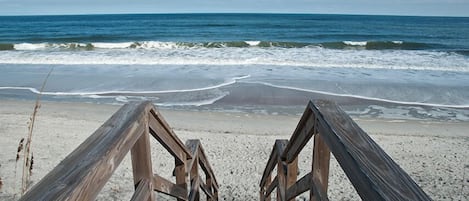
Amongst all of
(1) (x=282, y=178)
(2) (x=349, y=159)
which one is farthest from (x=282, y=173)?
(2) (x=349, y=159)

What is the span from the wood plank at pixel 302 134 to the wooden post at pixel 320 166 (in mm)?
94

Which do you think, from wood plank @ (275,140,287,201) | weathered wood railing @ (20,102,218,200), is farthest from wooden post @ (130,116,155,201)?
wood plank @ (275,140,287,201)

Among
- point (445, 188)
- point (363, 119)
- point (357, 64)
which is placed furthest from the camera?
point (357, 64)

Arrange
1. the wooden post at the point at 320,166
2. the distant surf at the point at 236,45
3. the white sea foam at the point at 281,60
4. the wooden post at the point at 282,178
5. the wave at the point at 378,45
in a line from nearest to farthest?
the wooden post at the point at 320,166, the wooden post at the point at 282,178, the white sea foam at the point at 281,60, the distant surf at the point at 236,45, the wave at the point at 378,45

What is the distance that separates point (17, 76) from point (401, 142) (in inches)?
513

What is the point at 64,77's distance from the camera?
13289 millimetres

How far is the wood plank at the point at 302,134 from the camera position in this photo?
1.86 metres

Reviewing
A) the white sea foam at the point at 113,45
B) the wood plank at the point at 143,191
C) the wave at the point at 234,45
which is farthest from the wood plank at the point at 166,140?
the white sea foam at the point at 113,45

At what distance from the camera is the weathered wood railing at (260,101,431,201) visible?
3.29 feet

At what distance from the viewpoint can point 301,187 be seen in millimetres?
2109

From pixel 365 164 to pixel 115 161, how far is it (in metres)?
0.85

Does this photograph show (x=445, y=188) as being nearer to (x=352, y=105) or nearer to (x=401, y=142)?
(x=401, y=142)

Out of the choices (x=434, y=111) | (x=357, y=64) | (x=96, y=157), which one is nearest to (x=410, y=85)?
(x=434, y=111)

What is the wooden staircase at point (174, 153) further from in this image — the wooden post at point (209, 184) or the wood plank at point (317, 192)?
the wooden post at point (209, 184)
